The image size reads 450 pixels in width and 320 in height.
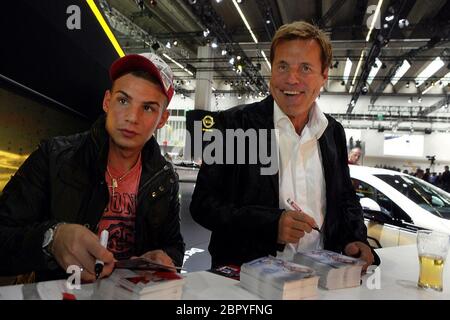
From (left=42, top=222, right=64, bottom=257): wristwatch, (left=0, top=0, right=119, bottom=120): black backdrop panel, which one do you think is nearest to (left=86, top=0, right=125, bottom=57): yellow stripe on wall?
(left=0, top=0, right=119, bottom=120): black backdrop panel

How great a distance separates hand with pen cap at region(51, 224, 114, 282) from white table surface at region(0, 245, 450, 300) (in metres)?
0.03

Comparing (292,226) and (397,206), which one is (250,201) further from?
(397,206)

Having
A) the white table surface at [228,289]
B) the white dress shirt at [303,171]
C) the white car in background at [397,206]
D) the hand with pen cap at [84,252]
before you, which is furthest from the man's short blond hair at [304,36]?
the white car in background at [397,206]

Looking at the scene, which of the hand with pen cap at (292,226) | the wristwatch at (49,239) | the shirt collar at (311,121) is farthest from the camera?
the shirt collar at (311,121)

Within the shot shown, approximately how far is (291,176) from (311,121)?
0.88 feet

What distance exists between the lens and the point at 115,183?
131 cm

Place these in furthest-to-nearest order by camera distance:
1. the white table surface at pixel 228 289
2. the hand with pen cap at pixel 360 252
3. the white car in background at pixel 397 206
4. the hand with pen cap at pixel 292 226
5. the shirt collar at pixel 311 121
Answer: the white car in background at pixel 397 206 → the shirt collar at pixel 311 121 → the hand with pen cap at pixel 360 252 → the hand with pen cap at pixel 292 226 → the white table surface at pixel 228 289

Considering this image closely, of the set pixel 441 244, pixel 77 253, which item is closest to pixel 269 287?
pixel 77 253

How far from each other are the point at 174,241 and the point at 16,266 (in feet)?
1.84

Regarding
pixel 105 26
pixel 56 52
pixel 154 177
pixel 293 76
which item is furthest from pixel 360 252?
pixel 105 26

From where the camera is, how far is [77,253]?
841mm

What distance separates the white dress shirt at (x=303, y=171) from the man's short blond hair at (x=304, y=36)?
235 mm

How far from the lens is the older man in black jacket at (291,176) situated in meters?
1.29

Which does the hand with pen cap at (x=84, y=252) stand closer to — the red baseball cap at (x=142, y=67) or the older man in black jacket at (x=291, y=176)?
the older man in black jacket at (x=291, y=176)
